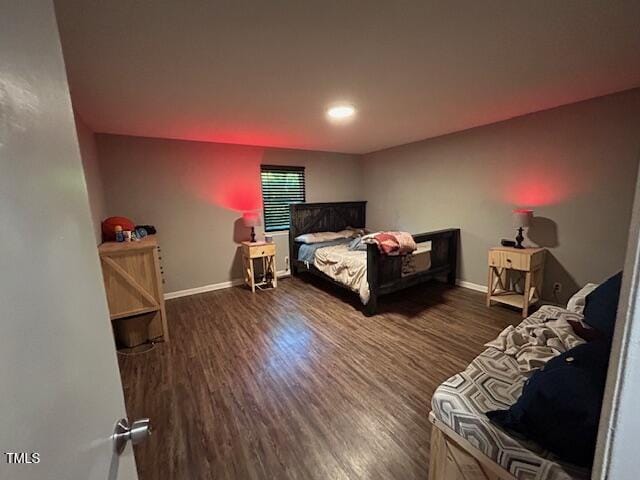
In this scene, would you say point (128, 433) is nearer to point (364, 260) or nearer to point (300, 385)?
point (300, 385)

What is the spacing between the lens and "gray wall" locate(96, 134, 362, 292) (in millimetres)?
3422

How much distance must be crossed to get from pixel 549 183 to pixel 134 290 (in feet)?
14.7

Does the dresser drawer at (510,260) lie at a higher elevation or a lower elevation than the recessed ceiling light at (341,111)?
lower

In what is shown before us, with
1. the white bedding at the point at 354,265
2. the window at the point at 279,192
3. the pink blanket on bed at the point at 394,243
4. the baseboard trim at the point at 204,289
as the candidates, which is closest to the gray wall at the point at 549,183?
the white bedding at the point at 354,265

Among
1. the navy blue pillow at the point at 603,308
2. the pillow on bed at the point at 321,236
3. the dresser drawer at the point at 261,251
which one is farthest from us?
the pillow on bed at the point at 321,236

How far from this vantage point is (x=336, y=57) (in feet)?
5.59

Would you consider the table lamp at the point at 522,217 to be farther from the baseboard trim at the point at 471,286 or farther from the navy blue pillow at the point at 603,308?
the navy blue pillow at the point at 603,308

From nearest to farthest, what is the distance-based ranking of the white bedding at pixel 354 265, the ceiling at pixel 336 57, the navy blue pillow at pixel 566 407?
the navy blue pillow at pixel 566 407 < the ceiling at pixel 336 57 < the white bedding at pixel 354 265

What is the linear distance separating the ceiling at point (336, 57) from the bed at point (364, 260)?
64.5 inches

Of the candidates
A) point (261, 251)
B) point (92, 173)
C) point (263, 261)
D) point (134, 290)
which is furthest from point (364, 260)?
point (92, 173)

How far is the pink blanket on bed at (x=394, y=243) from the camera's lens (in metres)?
2.97

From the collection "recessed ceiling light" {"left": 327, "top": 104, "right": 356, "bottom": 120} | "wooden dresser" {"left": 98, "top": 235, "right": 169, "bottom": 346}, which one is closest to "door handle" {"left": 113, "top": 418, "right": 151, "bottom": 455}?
"wooden dresser" {"left": 98, "top": 235, "right": 169, "bottom": 346}

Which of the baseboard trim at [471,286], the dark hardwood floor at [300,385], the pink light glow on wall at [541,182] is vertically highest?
the pink light glow on wall at [541,182]

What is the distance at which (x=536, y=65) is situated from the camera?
1871mm
